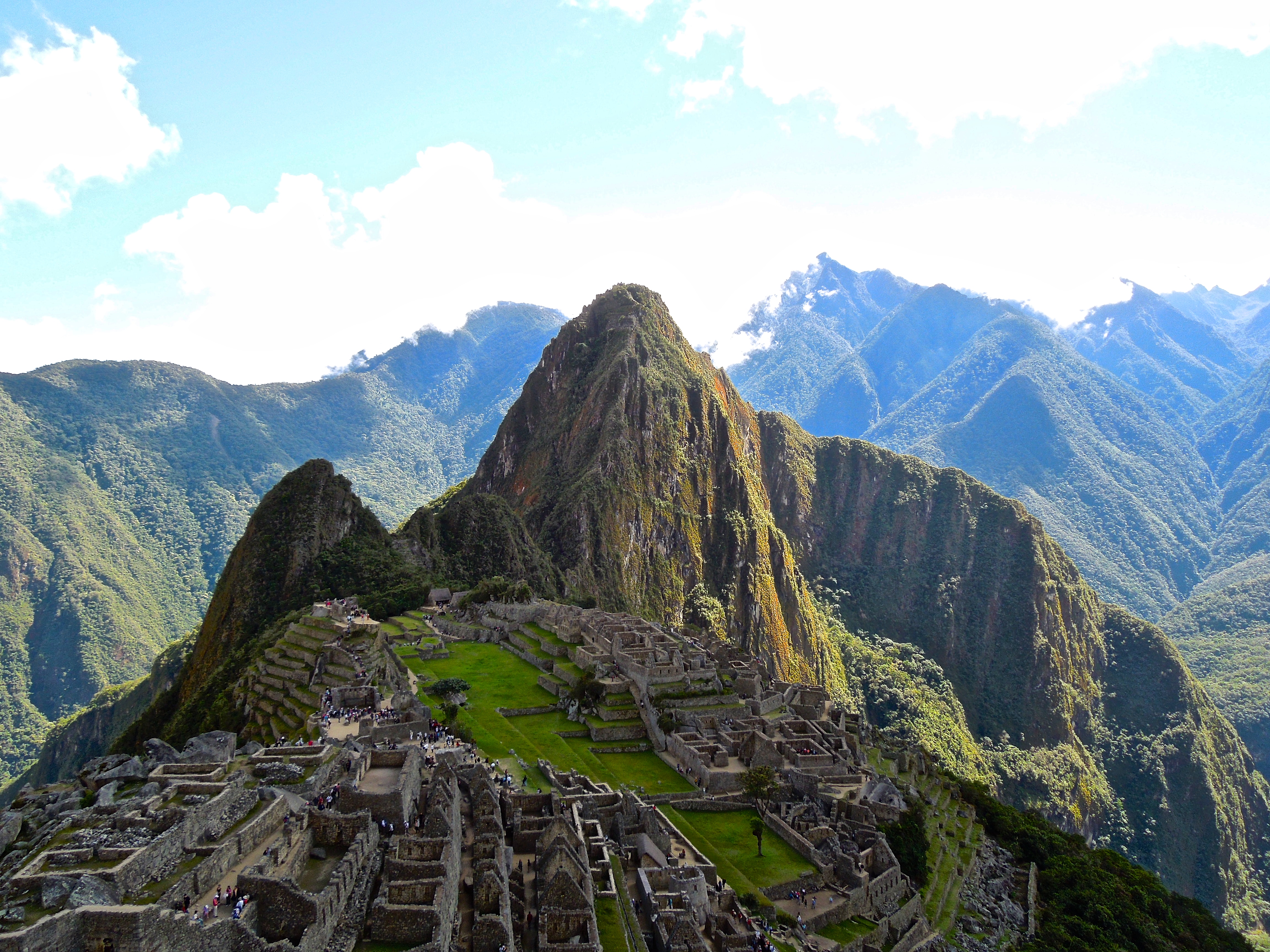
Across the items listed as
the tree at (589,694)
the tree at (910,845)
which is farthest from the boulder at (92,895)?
the tree at (589,694)

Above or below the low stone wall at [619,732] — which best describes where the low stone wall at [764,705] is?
below

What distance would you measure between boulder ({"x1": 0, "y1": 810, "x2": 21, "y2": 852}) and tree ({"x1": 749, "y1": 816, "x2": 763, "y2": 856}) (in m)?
27.5

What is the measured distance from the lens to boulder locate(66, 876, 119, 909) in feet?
49.2

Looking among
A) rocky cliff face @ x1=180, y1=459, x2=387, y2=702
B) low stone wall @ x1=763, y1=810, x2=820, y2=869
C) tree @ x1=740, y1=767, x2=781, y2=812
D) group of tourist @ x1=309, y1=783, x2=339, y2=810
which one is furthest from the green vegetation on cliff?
rocky cliff face @ x1=180, y1=459, x2=387, y2=702

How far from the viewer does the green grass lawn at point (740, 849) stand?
3459 cm

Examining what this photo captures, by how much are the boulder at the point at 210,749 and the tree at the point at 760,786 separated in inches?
946

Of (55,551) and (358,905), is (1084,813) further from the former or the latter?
(55,551)

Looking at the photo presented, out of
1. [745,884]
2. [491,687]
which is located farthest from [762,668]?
[745,884]

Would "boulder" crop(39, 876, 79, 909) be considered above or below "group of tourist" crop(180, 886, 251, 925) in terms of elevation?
A: above

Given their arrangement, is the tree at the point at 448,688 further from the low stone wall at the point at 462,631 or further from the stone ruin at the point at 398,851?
the low stone wall at the point at 462,631

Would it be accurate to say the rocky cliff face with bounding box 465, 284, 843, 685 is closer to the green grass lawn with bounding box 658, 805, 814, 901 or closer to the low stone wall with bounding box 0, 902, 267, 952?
the green grass lawn with bounding box 658, 805, 814, 901

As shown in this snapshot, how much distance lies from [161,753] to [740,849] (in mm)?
26919

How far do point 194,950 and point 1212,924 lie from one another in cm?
7398

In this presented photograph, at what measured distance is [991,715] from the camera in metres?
193
